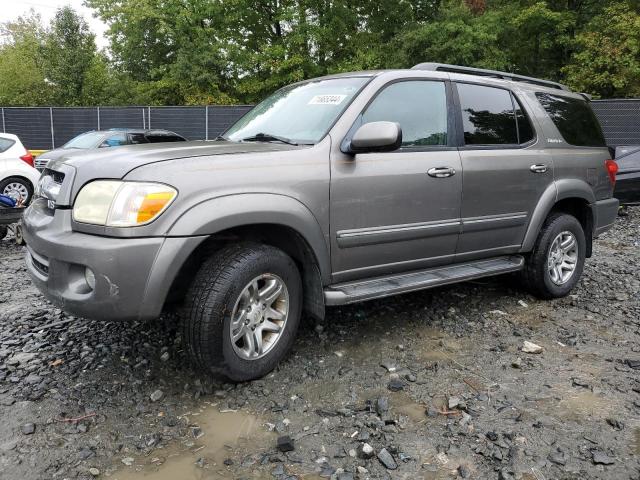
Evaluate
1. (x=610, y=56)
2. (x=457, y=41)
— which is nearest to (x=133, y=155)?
(x=457, y=41)

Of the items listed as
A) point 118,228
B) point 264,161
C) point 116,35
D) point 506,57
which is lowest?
point 118,228

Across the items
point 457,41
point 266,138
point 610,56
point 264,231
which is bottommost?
point 264,231

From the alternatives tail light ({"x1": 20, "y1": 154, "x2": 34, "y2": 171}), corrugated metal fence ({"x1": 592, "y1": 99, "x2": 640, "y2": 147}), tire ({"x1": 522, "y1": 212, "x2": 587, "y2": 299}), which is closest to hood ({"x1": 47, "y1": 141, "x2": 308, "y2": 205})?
tire ({"x1": 522, "y1": 212, "x2": 587, "y2": 299})

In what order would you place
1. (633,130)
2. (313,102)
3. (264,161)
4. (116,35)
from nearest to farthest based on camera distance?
(264,161)
(313,102)
(633,130)
(116,35)

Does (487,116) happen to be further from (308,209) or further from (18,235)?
(18,235)

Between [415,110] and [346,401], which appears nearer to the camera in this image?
[346,401]

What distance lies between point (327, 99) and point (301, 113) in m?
0.20

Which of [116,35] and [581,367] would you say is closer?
[581,367]

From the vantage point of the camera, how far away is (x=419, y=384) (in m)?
3.00

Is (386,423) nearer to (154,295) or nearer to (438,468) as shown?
(438,468)

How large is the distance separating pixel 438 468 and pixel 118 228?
183cm

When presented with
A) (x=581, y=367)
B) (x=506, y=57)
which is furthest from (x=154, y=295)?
(x=506, y=57)

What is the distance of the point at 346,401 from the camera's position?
280 centimetres

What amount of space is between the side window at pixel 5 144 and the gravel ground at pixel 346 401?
19.6 ft
